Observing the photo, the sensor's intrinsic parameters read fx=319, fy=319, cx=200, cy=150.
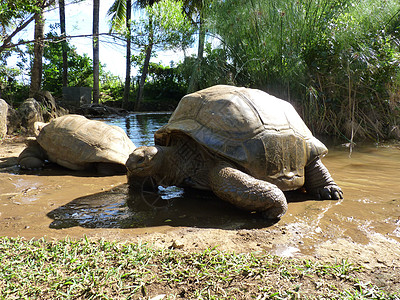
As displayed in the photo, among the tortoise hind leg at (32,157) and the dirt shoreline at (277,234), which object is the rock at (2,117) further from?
the dirt shoreline at (277,234)

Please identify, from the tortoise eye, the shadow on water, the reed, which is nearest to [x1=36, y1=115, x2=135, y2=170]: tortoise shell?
the shadow on water

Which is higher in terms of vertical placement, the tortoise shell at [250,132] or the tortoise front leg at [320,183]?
the tortoise shell at [250,132]

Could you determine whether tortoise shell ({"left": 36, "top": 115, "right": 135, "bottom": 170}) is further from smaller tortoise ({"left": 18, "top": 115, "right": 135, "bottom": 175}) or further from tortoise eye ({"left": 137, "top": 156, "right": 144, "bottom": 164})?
tortoise eye ({"left": 137, "top": 156, "right": 144, "bottom": 164})

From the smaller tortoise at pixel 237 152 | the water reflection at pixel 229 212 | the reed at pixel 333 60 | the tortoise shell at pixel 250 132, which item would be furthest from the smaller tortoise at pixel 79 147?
the reed at pixel 333 60

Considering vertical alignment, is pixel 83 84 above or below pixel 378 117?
above

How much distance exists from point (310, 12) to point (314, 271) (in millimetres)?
7792

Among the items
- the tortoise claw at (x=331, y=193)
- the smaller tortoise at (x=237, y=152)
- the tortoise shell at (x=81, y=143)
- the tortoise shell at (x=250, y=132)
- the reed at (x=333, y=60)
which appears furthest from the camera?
the reed at (x=333, y=60)

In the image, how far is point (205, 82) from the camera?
11.2 meters

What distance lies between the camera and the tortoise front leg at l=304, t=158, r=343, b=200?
365 centimetres

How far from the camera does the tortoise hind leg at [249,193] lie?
9.29ft

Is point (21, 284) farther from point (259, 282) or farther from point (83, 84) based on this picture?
point (83, 84)

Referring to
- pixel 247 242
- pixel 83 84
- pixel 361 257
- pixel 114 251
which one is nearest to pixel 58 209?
pixel 114 251

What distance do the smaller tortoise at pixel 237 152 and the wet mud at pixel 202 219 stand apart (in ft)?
0.76

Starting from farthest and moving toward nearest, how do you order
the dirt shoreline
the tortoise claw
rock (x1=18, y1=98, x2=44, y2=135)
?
rock (x1=18, y1=98, x2=44, y2=135) < the tortoise claw < the dirt shoreline
